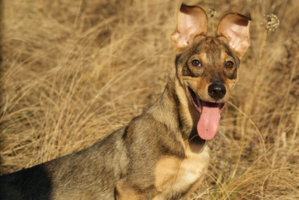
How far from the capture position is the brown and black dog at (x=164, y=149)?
3.07 m

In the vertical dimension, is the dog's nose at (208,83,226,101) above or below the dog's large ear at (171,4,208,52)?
below

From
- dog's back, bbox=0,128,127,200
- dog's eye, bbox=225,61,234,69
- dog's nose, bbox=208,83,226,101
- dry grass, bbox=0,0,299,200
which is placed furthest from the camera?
dry grass, bbox=0,0,299,200

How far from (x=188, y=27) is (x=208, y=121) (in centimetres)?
116

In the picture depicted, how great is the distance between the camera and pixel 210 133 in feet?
10.3

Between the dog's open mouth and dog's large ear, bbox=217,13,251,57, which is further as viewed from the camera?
dog's large ear, bbox=217,13,251,57

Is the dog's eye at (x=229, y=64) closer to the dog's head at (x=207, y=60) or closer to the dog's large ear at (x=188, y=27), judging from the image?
the dog's head at (x=207, y=60)

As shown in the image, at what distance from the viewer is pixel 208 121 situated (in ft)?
10.4

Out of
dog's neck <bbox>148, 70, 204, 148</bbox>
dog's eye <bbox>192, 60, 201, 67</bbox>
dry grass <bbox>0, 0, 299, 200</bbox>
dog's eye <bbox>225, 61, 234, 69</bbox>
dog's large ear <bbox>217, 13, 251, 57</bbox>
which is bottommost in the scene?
dry grass <bbox>0, 0, 299, 200</bbox>

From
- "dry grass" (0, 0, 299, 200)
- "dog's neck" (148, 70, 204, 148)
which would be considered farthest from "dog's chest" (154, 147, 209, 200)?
"dry grass" (0, 0, 299, 200)

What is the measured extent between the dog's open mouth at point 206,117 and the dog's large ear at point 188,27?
702mm

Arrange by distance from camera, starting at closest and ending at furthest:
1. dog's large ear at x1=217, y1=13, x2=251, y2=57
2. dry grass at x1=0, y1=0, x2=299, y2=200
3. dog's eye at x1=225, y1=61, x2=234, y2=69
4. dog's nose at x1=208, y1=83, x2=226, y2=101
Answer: dog's nose at x1=208, y1=83, x2=226, y2=101, dog's eye at x1=225, y1=61, x2=234, y2=69, dog's large ear at x1=217, y1=13, x2=251, y2=57, dry grass at x1=0, y1=0, x2=299, y2=200

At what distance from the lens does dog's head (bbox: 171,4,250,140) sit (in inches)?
123

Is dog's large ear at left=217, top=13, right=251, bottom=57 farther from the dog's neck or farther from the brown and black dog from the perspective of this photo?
the dog's neck

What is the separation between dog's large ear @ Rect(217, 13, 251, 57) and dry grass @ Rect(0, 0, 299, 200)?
93 cm
